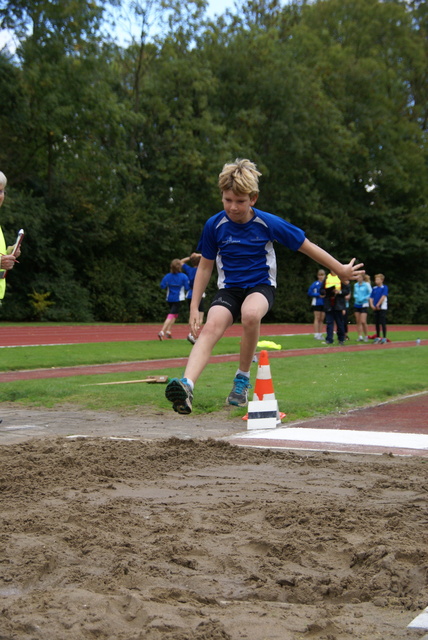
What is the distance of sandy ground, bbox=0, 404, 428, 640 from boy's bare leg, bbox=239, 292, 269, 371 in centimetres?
83

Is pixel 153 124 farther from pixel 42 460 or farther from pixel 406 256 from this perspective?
pixel 42 460

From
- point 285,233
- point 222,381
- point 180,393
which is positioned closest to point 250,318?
point 285,233

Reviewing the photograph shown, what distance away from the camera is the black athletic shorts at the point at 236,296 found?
6.08 meters

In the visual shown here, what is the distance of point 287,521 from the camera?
3971mm

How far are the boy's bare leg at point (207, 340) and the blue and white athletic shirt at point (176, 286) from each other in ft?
43.3

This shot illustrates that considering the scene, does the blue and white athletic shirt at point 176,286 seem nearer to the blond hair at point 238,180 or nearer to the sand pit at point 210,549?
the blond hair at point 238,180

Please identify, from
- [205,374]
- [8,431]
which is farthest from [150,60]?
[8,431]

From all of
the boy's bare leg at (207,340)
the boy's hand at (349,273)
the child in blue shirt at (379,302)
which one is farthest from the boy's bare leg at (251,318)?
the child in blue shirt at (379,302)

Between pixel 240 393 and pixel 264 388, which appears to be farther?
pixel 264 388

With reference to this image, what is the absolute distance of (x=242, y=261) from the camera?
6.15m

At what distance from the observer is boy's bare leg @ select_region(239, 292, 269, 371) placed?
582cm

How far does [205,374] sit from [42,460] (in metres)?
6.49

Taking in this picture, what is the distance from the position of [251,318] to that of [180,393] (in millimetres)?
825

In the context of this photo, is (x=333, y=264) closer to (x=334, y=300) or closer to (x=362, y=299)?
(x=334, y=300)
